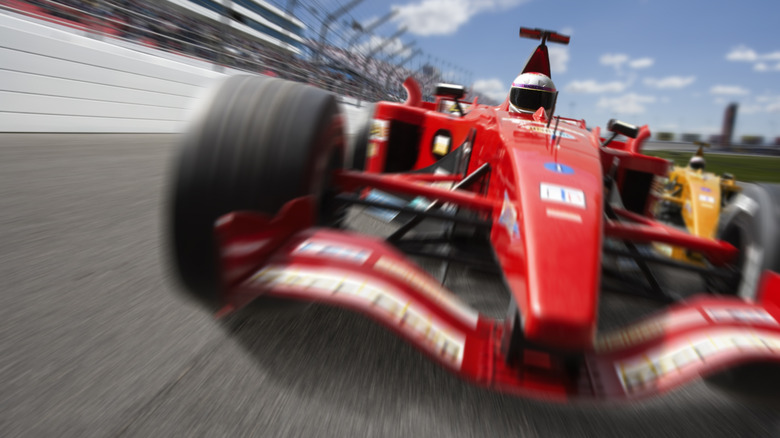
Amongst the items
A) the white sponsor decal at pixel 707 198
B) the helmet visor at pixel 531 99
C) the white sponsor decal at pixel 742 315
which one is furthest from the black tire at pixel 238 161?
the white sponsor decal at pixel 707 198

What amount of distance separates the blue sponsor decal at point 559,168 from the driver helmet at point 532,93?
1666 mm

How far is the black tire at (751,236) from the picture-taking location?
1.69 meters

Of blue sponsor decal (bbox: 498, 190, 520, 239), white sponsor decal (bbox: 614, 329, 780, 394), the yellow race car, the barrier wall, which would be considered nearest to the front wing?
white sponsor decal (bbox: 614, 329, 780, 394)

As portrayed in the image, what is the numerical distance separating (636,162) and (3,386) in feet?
11.4

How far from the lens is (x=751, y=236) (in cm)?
184

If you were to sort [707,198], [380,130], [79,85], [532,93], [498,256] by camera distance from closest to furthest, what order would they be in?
[498,256] < [532,93] < [380,130] < [707,198] < [79,85]

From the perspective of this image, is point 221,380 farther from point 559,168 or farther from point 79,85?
point 79,85

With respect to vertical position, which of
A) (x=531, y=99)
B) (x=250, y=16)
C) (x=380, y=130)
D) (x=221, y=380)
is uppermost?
(x=250, y=16)

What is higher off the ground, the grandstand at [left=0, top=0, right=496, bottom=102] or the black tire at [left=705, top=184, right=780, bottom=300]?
the grandstand at [left=0, top=0, right=496, bottom=102]

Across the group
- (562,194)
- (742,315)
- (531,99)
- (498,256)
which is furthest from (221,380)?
(531,99)

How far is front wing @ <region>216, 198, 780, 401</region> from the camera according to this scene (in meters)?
1.23

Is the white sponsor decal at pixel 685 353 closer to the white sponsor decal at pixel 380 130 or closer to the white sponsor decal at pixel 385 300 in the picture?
the white sponsor decal at pixel 385 300

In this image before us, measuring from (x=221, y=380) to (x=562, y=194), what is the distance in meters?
1.23

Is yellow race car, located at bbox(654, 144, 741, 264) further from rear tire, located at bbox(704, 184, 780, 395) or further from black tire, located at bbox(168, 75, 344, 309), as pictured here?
black tire, located at bbox(168, 75, 344, 309)
